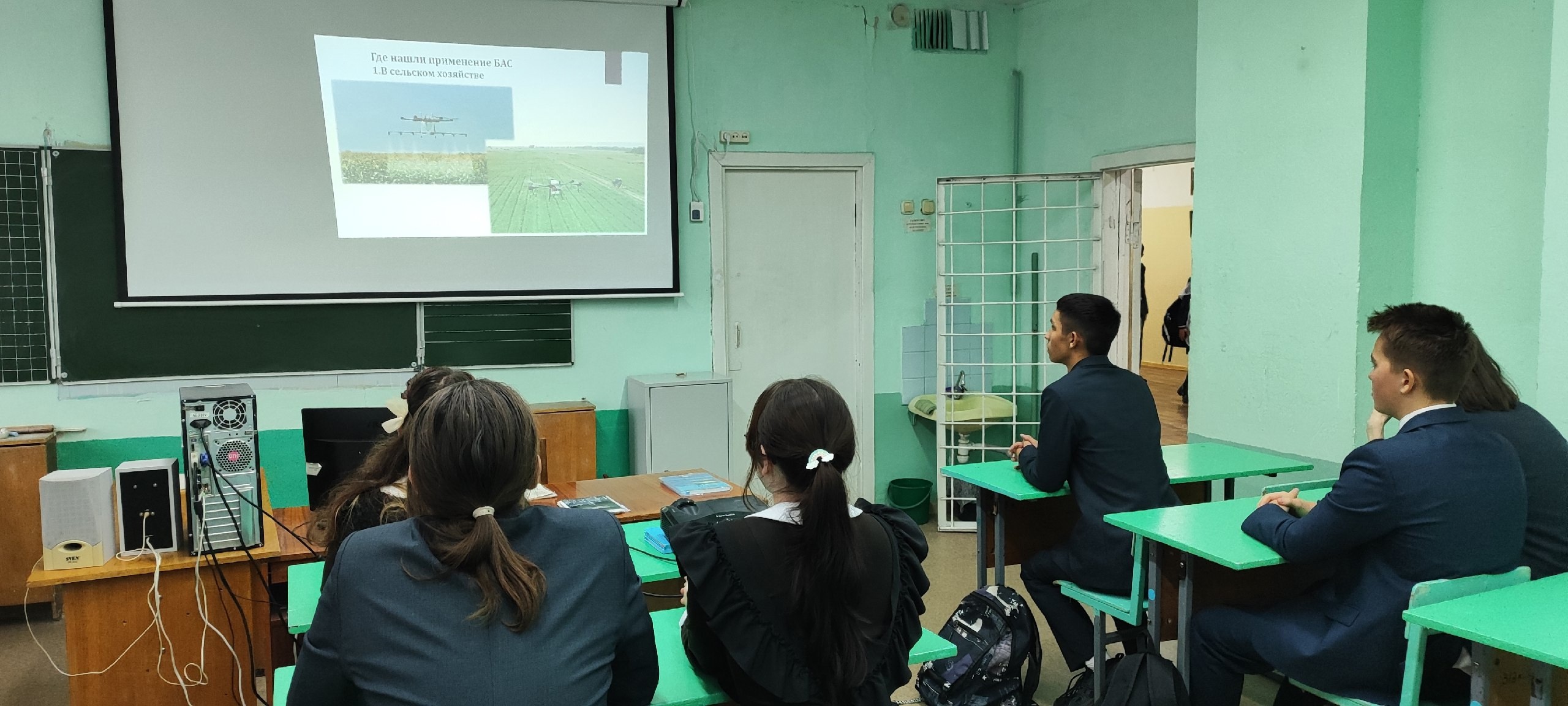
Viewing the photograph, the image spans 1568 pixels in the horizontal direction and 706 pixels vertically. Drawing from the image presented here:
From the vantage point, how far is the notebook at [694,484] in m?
3.47

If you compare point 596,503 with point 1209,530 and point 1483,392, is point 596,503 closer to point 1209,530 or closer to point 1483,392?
point 1209,530

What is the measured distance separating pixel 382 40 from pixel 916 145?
9.51 feet

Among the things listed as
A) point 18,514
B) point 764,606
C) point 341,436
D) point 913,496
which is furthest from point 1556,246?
point 18,514

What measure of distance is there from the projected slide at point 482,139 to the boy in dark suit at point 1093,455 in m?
2.84

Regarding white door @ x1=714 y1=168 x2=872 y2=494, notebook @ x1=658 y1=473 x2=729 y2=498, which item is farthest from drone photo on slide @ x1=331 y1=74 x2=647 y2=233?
notebook @ x1=658 y1=473 x2=729 y2=498

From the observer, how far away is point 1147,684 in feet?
8.87

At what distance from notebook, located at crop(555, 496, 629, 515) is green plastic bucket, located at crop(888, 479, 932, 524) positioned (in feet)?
9.22

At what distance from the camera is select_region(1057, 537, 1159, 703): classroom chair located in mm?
2955

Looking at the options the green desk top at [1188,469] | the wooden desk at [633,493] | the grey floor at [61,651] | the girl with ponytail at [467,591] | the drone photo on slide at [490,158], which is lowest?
the grey floor at [61,651]

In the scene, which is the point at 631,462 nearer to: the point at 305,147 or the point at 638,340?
the point at 638,340

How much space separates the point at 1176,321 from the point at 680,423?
264 inches

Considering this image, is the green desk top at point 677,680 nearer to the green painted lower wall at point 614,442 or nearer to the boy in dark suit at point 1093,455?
the boy in dark suit at point 1093,455

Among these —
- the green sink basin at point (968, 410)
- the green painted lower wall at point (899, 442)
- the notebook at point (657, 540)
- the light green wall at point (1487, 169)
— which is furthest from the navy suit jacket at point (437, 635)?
the green painted lower wall at point (899, 442)

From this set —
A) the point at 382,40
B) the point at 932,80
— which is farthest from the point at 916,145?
the point at 382,40
